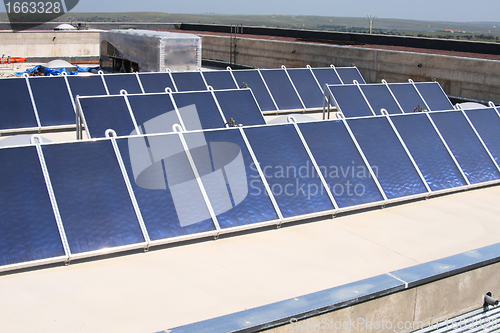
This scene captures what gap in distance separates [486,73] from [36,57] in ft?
108

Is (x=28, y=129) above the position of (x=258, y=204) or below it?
above

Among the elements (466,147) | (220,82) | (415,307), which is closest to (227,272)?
(415,307)

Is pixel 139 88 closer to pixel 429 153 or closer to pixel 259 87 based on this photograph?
pixel 259 87

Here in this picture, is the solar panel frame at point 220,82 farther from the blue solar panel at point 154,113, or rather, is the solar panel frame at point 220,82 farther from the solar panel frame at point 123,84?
the blue solar panel at point 154,113

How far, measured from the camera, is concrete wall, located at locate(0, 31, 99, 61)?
39156 mm

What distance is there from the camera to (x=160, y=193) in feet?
23.0

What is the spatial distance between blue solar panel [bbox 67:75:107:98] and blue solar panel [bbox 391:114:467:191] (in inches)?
406

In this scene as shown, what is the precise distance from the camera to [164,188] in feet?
23.3

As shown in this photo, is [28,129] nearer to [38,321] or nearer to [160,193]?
[160,193]

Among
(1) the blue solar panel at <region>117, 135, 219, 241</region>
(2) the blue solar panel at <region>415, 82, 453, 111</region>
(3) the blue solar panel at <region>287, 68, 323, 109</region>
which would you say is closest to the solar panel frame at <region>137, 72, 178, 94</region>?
(3) the blue solar panel at <region>287, 68, 323, 109</region>

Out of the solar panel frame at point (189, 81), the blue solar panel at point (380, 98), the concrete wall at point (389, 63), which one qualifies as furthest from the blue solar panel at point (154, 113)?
the concrete wall at point (389, 63)

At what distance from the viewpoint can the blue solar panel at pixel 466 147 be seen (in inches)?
385

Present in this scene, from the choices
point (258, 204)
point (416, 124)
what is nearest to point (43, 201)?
point (258, 204)

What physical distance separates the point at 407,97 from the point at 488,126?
257 inches
